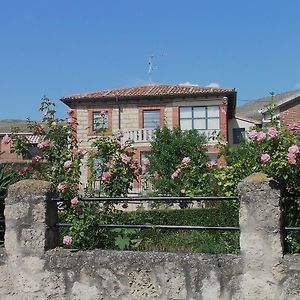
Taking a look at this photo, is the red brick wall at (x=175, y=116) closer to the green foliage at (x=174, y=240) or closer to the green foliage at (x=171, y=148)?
the green foliage at (x=171, y=148)

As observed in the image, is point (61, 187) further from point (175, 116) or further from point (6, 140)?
point (175, 116)

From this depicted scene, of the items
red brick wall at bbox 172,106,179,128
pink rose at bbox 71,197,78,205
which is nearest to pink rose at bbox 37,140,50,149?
pink rose at bbox 71,197,78,205

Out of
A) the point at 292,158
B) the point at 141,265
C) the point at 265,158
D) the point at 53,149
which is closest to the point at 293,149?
the point at 292,158

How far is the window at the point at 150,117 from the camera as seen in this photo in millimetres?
34969

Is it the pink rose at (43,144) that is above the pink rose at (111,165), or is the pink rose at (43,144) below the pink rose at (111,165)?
above

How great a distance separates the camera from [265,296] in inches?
154

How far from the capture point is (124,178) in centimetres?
570

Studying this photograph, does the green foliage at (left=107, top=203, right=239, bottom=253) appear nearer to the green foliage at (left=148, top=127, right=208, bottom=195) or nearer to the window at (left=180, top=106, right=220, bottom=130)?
the green foliage at (left=148, top=127, right=208, bottom=195)

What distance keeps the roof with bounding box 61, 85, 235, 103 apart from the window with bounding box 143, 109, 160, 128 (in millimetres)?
1158

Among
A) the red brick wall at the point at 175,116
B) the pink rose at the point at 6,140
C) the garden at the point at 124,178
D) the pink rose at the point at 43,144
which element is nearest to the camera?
the garden at the point at 124,178

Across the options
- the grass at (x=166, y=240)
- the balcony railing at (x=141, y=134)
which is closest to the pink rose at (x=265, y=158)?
the grass at (x=166, y=240)

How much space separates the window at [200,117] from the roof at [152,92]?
44.0 inches

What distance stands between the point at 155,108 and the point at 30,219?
30.6m

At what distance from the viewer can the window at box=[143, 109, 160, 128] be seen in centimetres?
3497
